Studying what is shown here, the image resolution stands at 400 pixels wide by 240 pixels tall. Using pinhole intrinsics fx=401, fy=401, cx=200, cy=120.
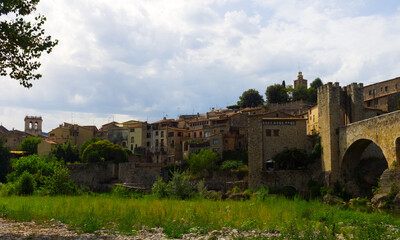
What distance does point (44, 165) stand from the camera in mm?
42219

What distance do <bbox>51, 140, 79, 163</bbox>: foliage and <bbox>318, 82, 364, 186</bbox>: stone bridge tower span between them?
154 ft

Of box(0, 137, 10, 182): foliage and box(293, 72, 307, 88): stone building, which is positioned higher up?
box(293, 72, 307, 88): stone building

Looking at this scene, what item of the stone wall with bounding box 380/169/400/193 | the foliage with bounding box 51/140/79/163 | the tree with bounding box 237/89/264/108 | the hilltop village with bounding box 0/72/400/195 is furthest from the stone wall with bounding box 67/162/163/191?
the tree with bounding box 237/89/264/108

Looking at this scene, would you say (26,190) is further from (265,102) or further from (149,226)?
(265,102)

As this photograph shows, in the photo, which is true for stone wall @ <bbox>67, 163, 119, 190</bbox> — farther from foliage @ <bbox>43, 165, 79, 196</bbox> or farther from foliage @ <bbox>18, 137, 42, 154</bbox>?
foliage @ <bbox>43, 165, 79, 196</bbox>

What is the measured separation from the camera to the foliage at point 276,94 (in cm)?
9150

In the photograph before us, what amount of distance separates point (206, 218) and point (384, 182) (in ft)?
62.4

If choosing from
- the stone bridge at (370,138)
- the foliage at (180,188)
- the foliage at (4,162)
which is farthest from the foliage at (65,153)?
the stone bridge at (370,138)

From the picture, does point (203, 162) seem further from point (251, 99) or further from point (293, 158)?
point (251, 99)

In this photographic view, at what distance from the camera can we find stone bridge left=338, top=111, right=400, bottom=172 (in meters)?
31.1

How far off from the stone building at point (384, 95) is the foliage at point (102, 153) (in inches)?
1569

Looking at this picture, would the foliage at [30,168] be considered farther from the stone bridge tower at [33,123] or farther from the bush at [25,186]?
the stone bridge tower at [33,123]

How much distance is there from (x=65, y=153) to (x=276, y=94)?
156 feet

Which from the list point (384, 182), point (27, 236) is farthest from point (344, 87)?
point (27, 236)
